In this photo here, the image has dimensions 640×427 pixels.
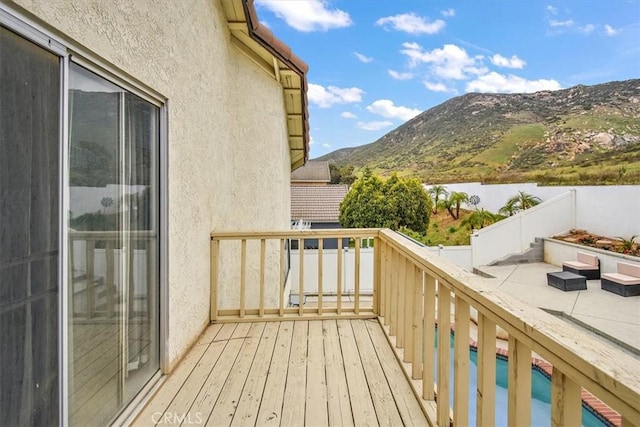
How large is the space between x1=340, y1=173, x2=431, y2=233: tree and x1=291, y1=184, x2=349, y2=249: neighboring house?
2.69 ft

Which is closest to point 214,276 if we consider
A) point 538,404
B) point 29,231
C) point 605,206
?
point 29,231

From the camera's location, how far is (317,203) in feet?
57.6

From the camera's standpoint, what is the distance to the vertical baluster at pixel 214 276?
3.52 m

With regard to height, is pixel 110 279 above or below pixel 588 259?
above

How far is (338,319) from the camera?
12.2ft

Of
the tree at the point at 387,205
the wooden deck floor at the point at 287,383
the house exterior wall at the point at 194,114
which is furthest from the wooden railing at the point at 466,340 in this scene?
the tree at the point at 387,205

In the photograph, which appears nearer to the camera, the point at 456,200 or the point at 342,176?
the point at 456,200

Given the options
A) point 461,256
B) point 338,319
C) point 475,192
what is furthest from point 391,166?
point 338,319

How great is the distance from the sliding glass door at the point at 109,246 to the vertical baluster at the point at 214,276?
1.14 meters

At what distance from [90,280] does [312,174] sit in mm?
26415

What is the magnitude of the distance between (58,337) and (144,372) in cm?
106

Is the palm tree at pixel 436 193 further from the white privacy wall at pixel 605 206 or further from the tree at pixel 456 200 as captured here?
the white privacy wall at pixel 605 206

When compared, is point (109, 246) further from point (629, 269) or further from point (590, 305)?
point (629, 269)

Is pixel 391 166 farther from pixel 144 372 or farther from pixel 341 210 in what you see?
pixel 144 372
